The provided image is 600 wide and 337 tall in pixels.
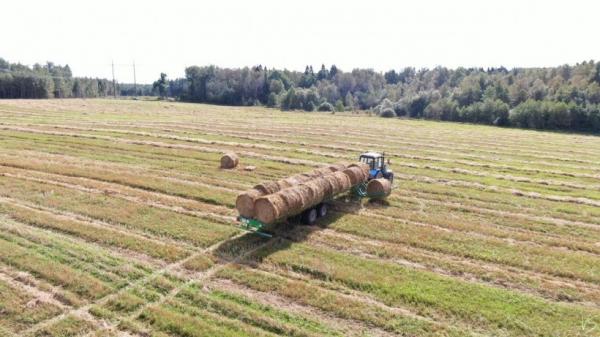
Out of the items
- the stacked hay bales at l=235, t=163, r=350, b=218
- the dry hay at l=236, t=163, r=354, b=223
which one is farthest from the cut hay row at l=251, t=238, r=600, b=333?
the stacked hay bales at l=235, t=163, r=350, b=218

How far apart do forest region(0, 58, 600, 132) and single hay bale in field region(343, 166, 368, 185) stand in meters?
64.8

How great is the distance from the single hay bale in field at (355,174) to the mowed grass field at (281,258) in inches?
43.8

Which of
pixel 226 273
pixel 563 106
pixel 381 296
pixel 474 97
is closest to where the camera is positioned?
pixel 381 296

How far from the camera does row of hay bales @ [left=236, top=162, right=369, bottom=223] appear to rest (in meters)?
13.9

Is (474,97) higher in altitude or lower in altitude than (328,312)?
higher

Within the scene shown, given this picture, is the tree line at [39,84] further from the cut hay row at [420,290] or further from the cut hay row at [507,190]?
the cut hay row at [420,290]

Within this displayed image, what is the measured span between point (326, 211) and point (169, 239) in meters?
6.59

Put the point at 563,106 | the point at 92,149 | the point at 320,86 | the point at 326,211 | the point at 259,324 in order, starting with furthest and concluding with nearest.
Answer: the point at 320,86
the point at 563,106
the point at 92,149
the point at 326,211
the point at 259,324

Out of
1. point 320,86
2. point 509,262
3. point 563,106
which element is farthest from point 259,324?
point 320,86

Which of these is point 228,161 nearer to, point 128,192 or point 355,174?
point 128,192

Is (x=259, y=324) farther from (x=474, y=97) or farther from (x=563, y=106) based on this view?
(x=474, y=97)

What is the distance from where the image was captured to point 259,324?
9.41 m

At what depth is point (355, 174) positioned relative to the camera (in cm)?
1866

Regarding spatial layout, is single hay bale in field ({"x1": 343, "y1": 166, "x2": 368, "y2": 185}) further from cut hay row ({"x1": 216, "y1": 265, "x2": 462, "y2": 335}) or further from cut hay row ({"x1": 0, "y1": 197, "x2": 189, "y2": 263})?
cut hay row ({"x1": 0, "y1": 197, "x2": 189, "y2": 263})
